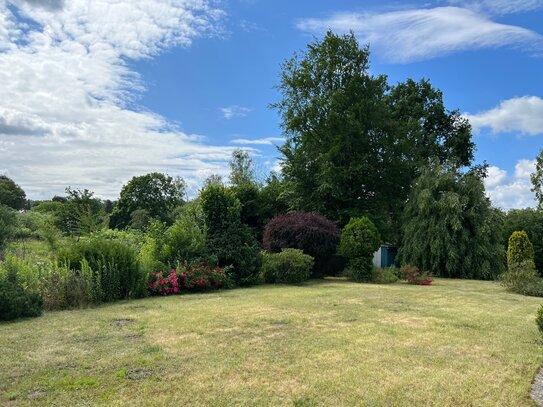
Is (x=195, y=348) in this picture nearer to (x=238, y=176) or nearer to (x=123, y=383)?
(x=123, y=383)

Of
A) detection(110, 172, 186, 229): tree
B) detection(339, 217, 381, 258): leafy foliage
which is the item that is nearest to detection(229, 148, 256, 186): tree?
detection(110, 172, 186, 229): tree

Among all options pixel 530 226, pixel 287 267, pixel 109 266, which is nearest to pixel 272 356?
pixel 109 266

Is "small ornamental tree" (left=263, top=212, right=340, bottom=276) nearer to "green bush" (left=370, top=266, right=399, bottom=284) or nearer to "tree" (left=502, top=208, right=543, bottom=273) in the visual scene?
"green bush" (left=370, top=266, right=399, bottom=284)

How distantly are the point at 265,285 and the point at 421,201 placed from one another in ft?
31.7

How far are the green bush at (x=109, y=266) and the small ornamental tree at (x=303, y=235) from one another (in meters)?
6.60

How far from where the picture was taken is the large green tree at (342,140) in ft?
73.2

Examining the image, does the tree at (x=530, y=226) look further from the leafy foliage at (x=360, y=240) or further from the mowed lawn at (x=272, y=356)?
the mowed lawn at (x=272, y=356)

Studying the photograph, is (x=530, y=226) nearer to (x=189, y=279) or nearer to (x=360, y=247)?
(x=360, y=247)

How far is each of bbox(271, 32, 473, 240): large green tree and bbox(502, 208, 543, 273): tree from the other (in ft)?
17.8

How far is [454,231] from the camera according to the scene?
1875 cm

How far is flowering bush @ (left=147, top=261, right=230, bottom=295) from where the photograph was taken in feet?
36.5

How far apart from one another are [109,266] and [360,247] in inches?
342

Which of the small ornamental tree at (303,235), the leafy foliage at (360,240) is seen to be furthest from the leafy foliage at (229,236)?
the leafy foliage at (360,240)

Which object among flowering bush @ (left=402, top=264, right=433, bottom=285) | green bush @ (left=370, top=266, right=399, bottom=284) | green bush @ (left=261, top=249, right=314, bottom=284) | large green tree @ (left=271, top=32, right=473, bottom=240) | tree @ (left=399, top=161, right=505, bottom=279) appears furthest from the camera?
large green tree @ (left=271, top=32, right=473, bottom=240)
